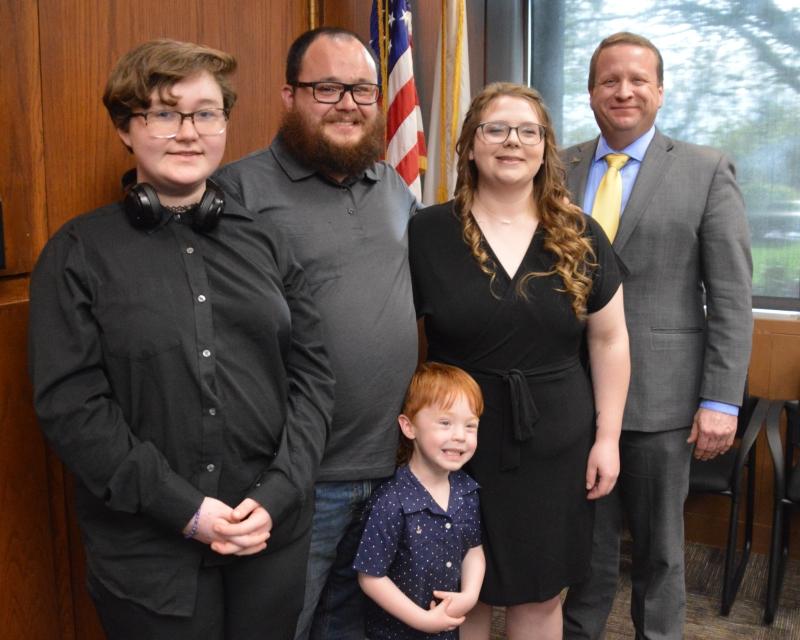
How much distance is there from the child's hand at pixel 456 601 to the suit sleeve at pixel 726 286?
2.83 feet

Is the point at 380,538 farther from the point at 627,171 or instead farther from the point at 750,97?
the point at 750,97

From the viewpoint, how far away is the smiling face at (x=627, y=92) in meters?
2.21

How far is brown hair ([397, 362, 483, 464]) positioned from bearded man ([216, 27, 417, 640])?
0.09ft

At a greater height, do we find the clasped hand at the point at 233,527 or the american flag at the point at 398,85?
the american flag at the point at 398,85

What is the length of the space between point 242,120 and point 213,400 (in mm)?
1156

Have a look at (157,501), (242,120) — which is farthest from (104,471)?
(242,120)

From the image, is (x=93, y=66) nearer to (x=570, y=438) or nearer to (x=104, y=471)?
(x=104, y=471)

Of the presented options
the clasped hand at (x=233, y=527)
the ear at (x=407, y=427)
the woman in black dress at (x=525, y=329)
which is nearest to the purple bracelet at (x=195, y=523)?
the clasped hand at (x=233, y=527)

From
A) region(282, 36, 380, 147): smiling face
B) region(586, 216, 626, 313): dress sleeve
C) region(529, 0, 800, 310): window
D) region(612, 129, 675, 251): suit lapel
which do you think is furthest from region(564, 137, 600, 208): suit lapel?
region(529, 0, 800, 310): window

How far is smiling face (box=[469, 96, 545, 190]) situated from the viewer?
1.87 metres

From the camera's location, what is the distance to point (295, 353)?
1568mm

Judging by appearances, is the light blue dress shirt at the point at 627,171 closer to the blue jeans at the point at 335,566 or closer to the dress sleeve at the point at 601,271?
the dress sleeve at the point at 601,271

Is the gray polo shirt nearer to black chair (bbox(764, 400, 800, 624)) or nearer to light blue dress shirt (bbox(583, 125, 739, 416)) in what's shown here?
light blue dress shirt (bbox(583, 125, 739, 416))

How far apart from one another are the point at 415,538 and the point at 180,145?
1.03 m
